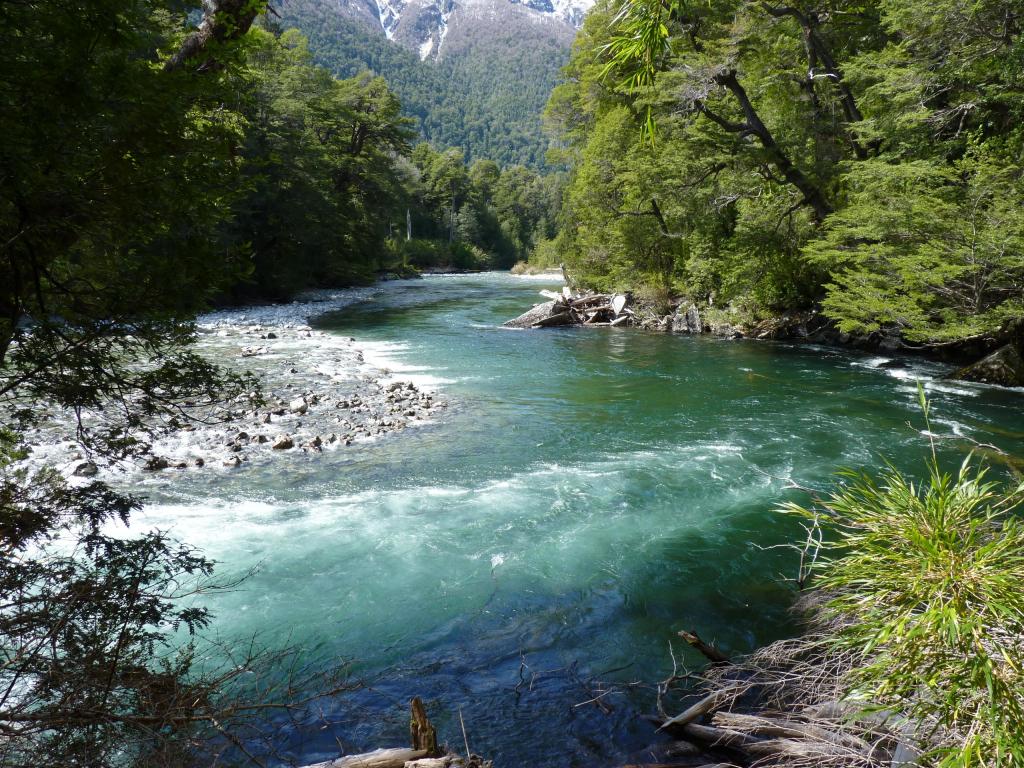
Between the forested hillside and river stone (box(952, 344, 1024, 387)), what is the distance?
4.03 ft

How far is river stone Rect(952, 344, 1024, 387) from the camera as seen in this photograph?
39.0ft

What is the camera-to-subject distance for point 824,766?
2354mm

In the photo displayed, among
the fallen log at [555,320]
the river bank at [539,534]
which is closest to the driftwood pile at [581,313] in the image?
the fallen log at [555,320]

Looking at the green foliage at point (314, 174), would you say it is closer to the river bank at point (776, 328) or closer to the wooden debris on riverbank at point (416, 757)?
the river bank at point (776, 328)

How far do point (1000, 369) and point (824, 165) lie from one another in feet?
24.0

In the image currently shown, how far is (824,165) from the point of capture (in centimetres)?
1638

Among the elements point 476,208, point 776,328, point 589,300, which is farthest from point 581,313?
point 476,208

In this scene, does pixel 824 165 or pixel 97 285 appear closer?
pixel 97 285

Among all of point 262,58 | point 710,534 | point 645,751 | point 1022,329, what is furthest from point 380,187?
point 645,751

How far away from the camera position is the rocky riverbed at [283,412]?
7.79 m

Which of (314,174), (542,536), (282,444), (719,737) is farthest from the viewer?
(314,174)

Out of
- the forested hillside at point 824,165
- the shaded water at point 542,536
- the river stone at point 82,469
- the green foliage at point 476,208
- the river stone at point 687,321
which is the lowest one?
the shaded water at point 542,536

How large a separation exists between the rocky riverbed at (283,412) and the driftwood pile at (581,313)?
666cm

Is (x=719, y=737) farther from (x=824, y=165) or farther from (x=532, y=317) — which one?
(x=532, y=317)
